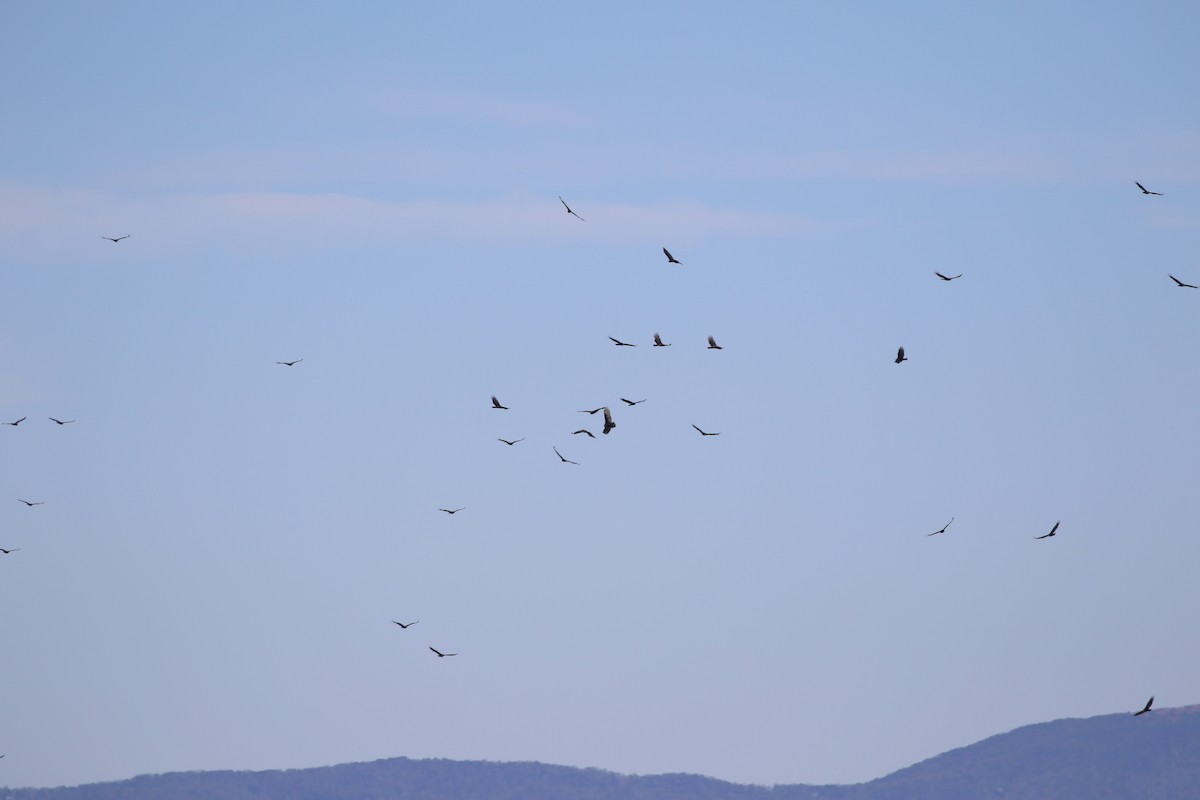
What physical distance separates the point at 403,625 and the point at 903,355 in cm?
2747

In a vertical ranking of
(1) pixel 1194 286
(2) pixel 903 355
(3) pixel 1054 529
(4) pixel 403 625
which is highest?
(1) pixel 1194 286

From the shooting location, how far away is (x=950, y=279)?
8375cm

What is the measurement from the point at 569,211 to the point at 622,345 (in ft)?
25.9

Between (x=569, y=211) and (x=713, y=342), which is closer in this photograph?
(x=569, y=211)

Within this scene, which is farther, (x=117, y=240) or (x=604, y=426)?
Answer: (x=117, y=240)

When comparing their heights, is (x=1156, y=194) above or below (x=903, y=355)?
above

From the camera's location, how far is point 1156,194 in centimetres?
7756

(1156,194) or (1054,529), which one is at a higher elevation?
(1156,194)

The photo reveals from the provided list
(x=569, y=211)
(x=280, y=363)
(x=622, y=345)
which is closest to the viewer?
(x=569, y=211)

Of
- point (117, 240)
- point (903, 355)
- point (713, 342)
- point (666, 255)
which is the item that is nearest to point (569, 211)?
point (666, 255)

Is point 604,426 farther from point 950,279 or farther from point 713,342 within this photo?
point 950,279

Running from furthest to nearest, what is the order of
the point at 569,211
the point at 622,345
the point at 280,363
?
the point at 280,363 → the point at 622,345 → the point at 569,211

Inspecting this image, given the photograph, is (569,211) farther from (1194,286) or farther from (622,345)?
(1194,286)

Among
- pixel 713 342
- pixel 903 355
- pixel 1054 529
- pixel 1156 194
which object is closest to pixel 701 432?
pixel 713 342
